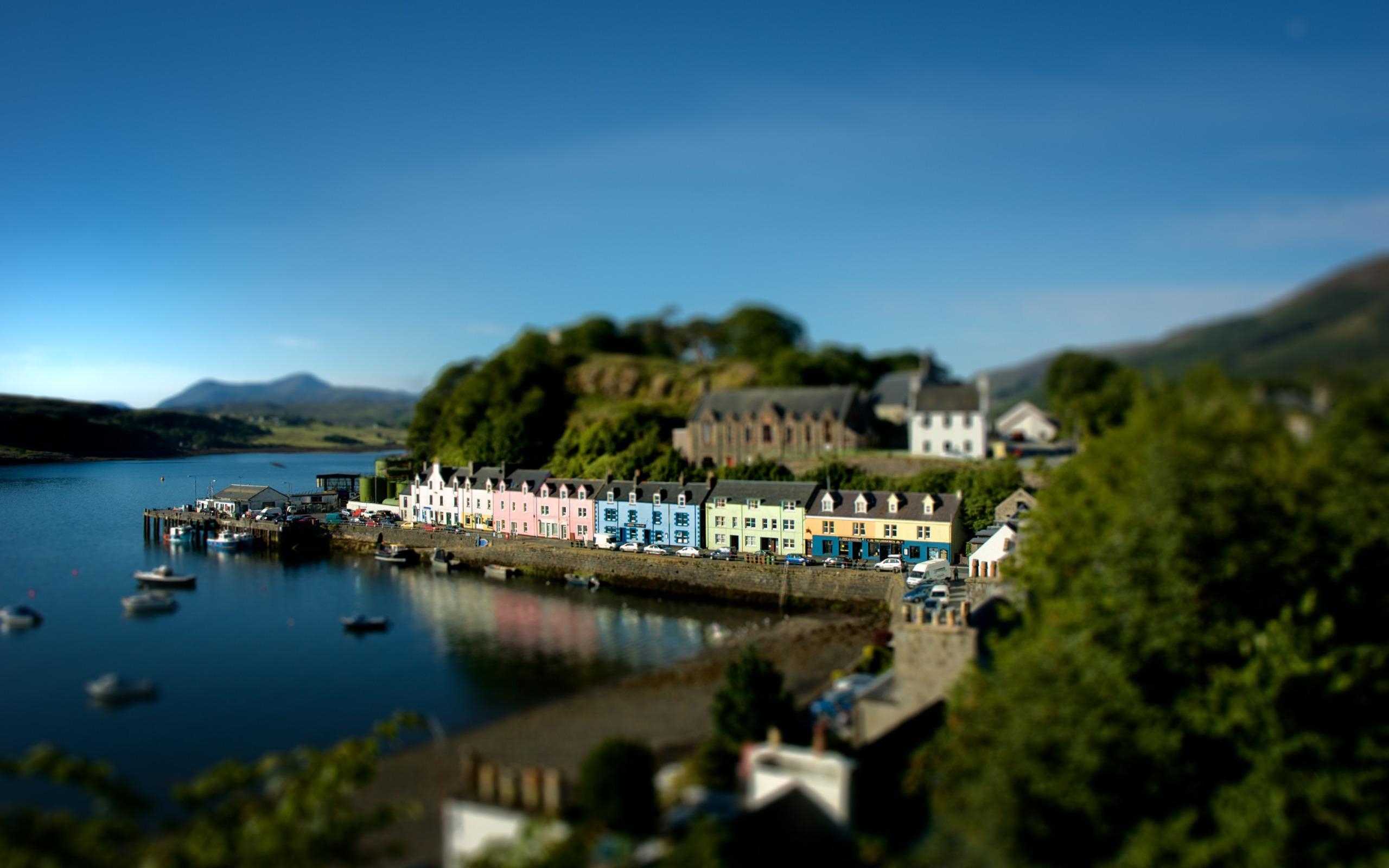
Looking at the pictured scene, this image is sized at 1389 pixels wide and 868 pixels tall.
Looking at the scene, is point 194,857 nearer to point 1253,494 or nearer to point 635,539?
point 1253,494

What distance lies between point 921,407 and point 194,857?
52618 mm

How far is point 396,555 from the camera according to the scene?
57.2 meters

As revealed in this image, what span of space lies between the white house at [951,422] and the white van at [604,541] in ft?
65.8

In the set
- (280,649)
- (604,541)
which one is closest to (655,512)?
(604,541)

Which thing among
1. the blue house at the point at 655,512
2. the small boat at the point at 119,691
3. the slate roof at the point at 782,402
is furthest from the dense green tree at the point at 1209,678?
the slate roof at the point at 782,402

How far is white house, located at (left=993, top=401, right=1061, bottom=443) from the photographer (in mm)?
66188

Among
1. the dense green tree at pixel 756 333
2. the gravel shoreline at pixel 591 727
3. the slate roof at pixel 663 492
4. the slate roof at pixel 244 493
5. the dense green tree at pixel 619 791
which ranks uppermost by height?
the dense green tree at pixel 756 333

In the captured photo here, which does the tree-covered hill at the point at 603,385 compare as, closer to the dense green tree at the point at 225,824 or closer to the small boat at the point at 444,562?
the small boat at the point at 444,562

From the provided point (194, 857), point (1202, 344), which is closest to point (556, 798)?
point (194, 857)

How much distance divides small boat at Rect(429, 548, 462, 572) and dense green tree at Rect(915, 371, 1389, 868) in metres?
40.4

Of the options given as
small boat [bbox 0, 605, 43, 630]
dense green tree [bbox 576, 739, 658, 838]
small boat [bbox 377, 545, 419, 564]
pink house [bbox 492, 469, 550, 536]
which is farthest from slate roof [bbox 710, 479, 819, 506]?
dense green tree [bbox 576, 739, 658, 838]

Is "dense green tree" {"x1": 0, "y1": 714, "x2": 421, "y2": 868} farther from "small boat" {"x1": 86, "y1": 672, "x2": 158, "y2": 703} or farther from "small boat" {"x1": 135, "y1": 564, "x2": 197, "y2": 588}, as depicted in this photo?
"small boat" {"x1": 135, "y1": 564, "x2": 197, "y2": 588}

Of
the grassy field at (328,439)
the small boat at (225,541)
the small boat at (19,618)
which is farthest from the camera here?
the grassy field at (328,439)

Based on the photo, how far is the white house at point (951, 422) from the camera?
58375mm
